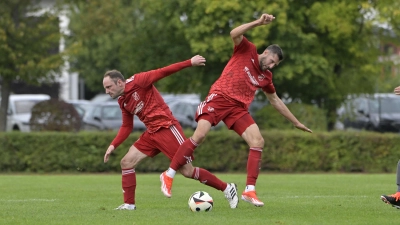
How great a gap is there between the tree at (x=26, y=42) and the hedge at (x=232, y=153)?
3.83 meters

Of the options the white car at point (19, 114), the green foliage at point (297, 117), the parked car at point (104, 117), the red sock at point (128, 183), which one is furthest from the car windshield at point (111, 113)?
the red sock at point (128, 183)

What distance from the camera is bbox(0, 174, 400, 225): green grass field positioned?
9.08 m

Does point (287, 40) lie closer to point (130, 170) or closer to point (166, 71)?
point (130, 170)

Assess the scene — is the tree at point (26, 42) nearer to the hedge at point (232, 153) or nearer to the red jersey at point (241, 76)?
the hedge at point (232, 153)

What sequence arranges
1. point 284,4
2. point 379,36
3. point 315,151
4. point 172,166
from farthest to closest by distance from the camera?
point 379,36, point 284,4, point 315,151, point 172,166

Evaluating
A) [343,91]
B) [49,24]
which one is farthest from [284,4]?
[49,24]

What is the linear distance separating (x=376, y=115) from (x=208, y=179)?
21959mm

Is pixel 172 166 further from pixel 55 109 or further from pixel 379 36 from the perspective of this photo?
pixel 379 36

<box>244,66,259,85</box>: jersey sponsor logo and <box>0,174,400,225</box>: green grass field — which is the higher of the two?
<box>244,66,259,85</box>: jersey sponsor logo

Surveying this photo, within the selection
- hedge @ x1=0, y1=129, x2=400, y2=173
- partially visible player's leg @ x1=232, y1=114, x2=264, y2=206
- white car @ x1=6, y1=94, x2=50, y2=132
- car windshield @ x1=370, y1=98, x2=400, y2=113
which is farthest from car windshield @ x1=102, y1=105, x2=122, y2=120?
partially visible player's leg @ x1=232, y1=114, x2=264, y2=206

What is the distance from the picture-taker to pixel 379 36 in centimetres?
2769

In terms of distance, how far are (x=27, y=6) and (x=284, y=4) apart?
787 cm

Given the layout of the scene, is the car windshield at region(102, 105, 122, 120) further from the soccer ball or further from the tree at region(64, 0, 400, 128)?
the soccer ball

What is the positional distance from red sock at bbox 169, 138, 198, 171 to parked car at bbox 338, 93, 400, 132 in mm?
20874
